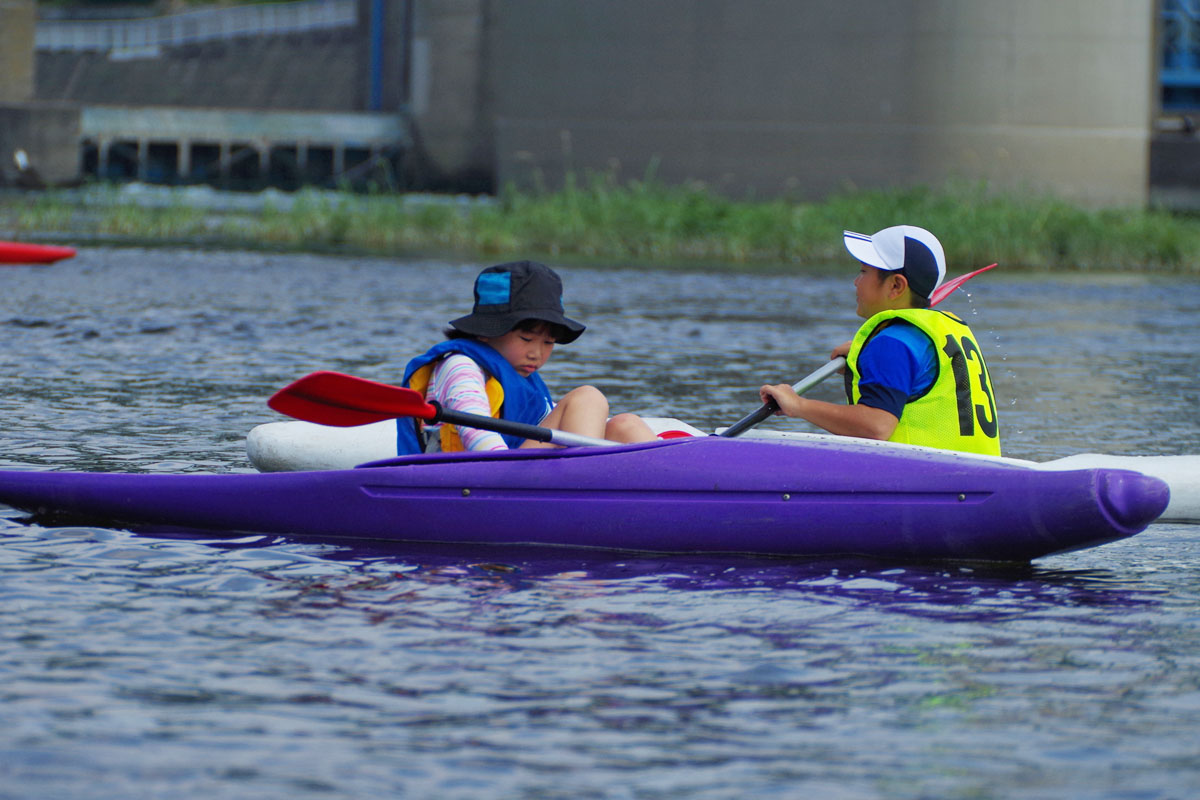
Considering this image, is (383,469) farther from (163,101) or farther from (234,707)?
(163,101)

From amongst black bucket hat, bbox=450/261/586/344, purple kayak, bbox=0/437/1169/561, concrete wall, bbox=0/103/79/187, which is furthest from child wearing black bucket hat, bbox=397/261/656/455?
concrete wall, bbox=0/103/79/187

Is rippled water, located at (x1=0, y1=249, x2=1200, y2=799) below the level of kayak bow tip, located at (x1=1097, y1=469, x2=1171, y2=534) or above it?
below

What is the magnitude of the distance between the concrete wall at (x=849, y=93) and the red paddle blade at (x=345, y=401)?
→ 70.6ft

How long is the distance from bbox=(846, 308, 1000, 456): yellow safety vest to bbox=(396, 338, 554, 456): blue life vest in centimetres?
91

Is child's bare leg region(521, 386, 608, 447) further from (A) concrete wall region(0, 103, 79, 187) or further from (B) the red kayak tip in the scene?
(A) concrete wall region(0, 103, 79, 187)

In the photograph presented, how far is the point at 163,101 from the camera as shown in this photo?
5094cm

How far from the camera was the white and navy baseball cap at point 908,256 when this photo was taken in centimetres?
495

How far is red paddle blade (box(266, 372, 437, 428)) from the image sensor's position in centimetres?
485

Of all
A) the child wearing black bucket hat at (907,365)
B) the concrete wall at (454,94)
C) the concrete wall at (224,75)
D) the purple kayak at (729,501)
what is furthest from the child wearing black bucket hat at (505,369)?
the concrete wall at (224,75)

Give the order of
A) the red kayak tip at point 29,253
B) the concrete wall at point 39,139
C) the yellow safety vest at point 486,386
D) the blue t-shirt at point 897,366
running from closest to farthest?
the blue t-shirt at point 897,366 < the yellow safety vest at point 486,386 < the red kayak tip at point 29,253 < the concrete wall at point 39,139

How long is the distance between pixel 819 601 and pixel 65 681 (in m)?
1.90

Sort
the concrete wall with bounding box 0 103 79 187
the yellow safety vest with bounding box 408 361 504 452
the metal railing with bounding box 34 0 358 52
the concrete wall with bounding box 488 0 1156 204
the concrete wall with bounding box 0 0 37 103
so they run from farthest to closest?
the metal railing with bounding box 34 0 358 52, the concrete wall with bounding box 0 0 37 103, the concrete wall with bounding box 0 103 79 187, the concrete wall with bounding box 488 0 1156 204, the yellow safety vest with bounding box 408 361 504 452

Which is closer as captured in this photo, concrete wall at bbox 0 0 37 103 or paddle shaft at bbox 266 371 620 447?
paddle shaft at bbox 266 371 620 447

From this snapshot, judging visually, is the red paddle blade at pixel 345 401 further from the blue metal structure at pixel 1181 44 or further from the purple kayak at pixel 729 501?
the blue metal structure at pixel 1181 44
